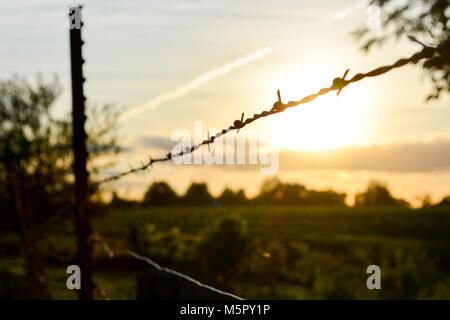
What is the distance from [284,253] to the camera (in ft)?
67.1

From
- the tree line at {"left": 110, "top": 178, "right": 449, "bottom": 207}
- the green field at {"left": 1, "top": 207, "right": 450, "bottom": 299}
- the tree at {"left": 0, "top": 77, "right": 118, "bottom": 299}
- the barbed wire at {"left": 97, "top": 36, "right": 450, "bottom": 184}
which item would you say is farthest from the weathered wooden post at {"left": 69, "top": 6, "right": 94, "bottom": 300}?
the tree line at {"left": 110, "top": 178, "right": 449, "bottom": 207}

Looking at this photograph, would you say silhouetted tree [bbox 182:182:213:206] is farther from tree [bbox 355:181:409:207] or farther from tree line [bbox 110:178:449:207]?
tree [bbox 355:181:409:207]

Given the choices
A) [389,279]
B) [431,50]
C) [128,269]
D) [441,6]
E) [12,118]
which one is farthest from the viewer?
[128,269]

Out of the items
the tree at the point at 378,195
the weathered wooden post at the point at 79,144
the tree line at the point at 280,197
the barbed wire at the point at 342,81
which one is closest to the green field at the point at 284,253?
the weathered wooden post at the point at 79,144

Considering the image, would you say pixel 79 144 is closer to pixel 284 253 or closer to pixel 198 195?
pixel 284 253

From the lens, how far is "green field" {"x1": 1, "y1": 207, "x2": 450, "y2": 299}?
1129 centimetres

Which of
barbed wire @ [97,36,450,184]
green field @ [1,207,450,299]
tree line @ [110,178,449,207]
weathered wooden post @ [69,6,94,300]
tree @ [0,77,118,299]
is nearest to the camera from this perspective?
barbed wire @ [97,36,450,184]

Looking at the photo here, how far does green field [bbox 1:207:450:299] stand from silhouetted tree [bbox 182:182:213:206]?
34.5m

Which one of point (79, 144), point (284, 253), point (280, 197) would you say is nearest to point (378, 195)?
point (280, 197)

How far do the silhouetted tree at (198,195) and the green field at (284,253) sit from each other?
34.5 m
